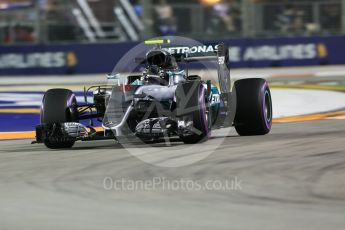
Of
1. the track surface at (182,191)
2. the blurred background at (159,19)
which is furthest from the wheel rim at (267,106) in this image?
the blurred background at (159,19)

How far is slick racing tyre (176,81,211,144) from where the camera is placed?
827 cm

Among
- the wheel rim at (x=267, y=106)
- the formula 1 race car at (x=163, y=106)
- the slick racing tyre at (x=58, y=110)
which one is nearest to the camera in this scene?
the formula 1 race car at (x=163, y=106)

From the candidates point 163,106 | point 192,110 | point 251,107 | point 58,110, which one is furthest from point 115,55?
point 192,110

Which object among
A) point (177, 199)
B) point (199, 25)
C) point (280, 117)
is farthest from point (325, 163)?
point (199, 25)

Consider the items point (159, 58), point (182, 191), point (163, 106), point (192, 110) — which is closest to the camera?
point (182, 191)

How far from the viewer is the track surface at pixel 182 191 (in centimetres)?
501

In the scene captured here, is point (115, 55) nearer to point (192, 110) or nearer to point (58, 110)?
point (58, 110)

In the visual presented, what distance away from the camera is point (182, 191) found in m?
6.00

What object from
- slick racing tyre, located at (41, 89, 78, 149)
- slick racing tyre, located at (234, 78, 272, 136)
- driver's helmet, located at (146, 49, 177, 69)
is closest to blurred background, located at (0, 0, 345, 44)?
slick racing tyre, located at (234, 78, 272, 136)

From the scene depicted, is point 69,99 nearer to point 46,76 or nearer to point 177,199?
point 177,199

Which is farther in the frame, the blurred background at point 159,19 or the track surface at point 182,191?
the blurred background at point 159,19

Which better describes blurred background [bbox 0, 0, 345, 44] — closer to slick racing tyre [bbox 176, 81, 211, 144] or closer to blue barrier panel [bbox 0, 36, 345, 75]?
blue barrier panel [bbox 0, 36, 345, 75]

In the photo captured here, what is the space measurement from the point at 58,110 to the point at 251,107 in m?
2.24

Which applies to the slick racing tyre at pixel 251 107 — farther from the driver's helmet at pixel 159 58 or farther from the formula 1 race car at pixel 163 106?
the driver's helmet at pixel 159 58
